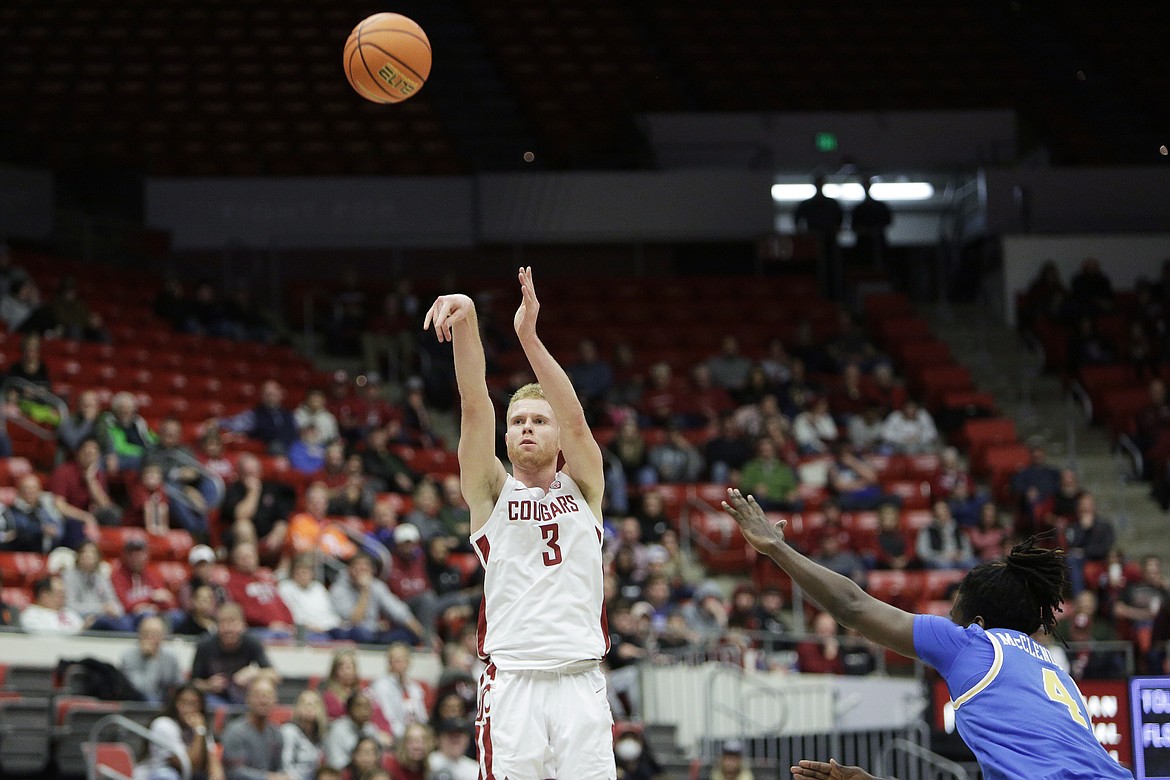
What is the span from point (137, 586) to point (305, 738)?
2586mm

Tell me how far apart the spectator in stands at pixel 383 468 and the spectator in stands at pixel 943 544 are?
5.55 meters

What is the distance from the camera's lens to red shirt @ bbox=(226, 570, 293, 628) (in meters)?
14.0

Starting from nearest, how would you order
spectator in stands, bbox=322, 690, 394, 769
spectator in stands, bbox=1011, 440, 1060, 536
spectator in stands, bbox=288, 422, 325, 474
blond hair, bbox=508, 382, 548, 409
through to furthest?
1. blond hair, bbox=508, 382, 548, 409
2. spectator in stands, bbox=322, 690, 394, 769
3. spectator in stands, bbox=288, 422, 325, 474
4. spectator in stands, bbox=1011, 440, 1060, 536

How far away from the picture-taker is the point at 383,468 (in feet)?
57.8

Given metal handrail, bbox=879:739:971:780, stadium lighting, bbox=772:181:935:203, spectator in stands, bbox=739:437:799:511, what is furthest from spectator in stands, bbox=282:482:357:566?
stadium lighting, bbox=772:181:935:203

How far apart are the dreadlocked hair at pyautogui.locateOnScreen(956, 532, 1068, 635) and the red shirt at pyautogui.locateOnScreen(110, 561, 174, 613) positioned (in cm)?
958

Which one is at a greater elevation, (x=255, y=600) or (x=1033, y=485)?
(x=1033, y=485)

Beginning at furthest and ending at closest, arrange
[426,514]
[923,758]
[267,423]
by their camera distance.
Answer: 1. [267,423]
2. [426,514]
3. [923,758]

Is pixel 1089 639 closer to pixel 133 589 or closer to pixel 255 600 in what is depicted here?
pixel 255 600

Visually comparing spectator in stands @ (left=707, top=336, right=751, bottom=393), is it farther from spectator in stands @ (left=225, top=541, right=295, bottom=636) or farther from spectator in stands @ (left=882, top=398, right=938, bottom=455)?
spectator in stands @ (left=225, top=541, right=295, bottom=636)

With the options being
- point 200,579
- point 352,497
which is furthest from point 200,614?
point 352,497

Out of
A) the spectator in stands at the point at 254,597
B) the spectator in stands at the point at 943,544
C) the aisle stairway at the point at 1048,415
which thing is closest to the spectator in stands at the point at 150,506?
the spectator in stands at the point at 254,597

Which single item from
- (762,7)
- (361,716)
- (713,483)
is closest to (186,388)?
(713,483)

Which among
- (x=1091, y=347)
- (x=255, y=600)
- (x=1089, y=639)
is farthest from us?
(x=1091, y=347)
